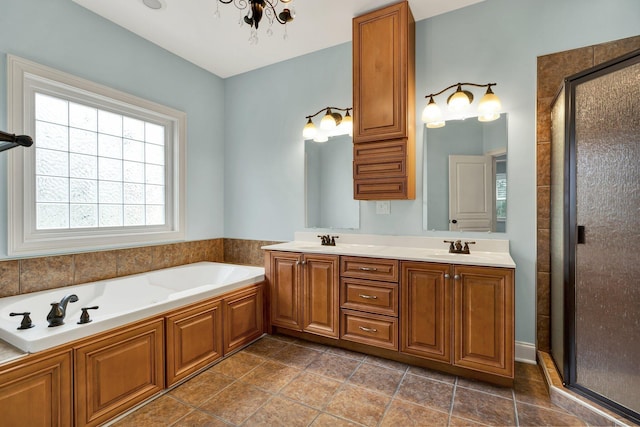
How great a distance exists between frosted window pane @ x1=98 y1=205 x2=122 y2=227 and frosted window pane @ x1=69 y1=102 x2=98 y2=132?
0.69 meters

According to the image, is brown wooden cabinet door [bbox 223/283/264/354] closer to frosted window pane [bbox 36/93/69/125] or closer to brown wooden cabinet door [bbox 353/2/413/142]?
brown wooden cabinet door [bbox 353/2/413/142]

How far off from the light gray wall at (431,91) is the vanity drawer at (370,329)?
2.67 feet

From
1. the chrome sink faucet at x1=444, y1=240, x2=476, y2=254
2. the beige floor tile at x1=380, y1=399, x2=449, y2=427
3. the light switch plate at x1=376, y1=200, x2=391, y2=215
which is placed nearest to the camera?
the beige floor tile at x1=380, y1=399, x2=449, y2=427

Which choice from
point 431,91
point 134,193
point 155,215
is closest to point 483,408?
point 431,91

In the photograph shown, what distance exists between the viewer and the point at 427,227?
103 inches

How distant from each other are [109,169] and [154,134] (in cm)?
60

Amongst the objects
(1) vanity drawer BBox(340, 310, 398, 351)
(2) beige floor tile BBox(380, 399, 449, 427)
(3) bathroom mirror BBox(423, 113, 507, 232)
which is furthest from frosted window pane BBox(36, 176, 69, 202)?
(3) bathroom mirror BBox(423, 113, 507, 232)

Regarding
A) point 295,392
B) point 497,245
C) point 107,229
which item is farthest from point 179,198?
point 497,245

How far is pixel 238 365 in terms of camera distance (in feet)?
7.53

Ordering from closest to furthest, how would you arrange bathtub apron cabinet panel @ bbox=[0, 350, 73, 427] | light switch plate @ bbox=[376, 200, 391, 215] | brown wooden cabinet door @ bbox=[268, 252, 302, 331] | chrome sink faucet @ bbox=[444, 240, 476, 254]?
bathtub apron cabinet panel @ bbox=[0, 350, 73, 427], chrome sink faucet @ bbox=[444, 240, 476, 254], brown wooden cabinet door @ bbox=[268, 252, 302, 331], light switch plate @ bbox=[376, 200, 391, 215]

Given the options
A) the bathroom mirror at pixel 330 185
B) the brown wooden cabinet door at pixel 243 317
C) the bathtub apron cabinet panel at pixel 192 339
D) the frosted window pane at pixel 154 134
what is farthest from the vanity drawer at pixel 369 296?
the frosted window pane at pixel 154 134

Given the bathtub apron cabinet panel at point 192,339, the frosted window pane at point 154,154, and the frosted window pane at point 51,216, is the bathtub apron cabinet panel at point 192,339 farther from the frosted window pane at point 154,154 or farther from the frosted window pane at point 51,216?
the frosted window pane at point 154,154

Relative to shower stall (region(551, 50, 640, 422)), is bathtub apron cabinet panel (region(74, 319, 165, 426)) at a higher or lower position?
lower

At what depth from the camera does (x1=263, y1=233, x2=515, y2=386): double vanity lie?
6.41ft
